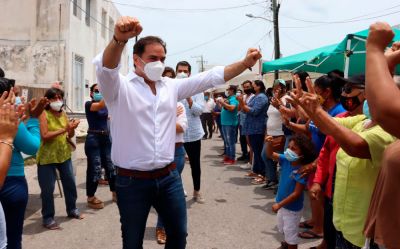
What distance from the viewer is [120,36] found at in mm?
2238

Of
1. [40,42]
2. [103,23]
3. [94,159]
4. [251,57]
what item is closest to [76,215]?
[94,159]

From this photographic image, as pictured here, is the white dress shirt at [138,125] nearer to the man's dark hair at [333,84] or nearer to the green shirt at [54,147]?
the man's dark hair at [333,84]

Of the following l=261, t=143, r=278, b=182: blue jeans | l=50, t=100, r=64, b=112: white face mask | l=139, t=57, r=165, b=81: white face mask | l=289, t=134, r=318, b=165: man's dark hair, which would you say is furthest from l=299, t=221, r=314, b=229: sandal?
l=50, t=100, r=64, b=112: white face mask

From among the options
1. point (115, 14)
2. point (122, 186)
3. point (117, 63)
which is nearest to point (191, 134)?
point (122, 186)

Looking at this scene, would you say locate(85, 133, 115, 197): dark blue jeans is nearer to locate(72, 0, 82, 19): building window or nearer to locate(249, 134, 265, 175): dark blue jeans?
locate(249, 134, 265, 175): dark blue jeans

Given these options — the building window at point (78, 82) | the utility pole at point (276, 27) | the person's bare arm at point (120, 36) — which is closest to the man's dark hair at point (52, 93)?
the person's bare arm at point (120, 36)

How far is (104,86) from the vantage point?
2.50 m

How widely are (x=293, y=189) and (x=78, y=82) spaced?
1847 centimetres

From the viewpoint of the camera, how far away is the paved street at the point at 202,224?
439 centimetres

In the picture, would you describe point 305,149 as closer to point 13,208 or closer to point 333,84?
point 333,84

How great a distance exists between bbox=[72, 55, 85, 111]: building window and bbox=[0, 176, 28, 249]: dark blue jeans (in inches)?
690

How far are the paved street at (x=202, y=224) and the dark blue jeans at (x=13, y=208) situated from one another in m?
1.40

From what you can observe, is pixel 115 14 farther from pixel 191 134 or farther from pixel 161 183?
pixel 161 183

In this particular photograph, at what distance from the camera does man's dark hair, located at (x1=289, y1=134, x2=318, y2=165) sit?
385 cm
